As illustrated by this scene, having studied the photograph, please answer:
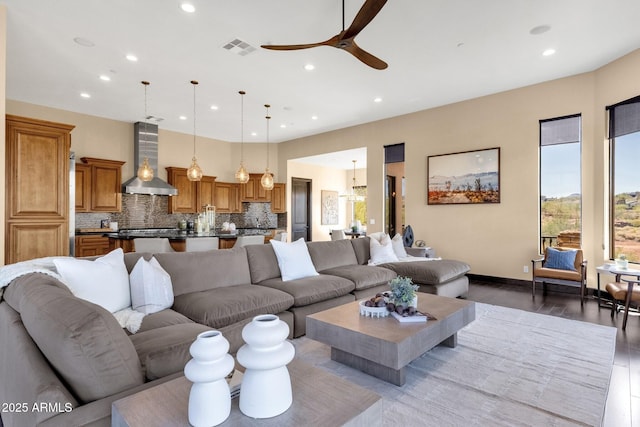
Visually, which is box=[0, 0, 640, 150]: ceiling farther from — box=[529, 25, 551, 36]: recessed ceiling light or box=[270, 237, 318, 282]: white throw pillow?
box=[270, 237, 318, 282]: white throw pillow

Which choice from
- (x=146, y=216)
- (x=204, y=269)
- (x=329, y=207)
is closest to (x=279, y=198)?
(x=329, y=207)

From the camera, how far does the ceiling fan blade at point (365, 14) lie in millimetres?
2501

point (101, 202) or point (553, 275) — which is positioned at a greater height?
point (101, 202)

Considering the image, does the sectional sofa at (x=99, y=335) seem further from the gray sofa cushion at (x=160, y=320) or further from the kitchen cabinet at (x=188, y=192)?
the kitchen cabinet at (x=188, y=192)

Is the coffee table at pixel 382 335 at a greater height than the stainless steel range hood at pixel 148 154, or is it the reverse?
the stainless steel range hood at pixel 148 154

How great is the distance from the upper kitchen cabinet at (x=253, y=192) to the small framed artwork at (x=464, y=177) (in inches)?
181

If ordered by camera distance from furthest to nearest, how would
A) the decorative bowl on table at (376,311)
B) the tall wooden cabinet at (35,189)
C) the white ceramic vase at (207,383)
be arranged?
the tall wooden cabinet at (35,189)
the decorative bowl on table at (376,311)
the white ceramic vase at (207,383)

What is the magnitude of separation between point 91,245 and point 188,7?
5.03 meters

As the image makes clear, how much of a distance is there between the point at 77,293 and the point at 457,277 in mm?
4420

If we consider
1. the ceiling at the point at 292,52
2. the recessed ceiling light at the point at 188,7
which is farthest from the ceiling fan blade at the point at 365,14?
the recessed ceiling light at the point at 188,7

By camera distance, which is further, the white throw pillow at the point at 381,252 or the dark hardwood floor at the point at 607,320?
the white throw pillow at the point at 381,252

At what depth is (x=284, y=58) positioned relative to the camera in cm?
443

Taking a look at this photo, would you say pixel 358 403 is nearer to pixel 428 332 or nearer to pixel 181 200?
pixel 428 332

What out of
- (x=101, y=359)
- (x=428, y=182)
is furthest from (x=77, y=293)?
(x=428, y=182)
